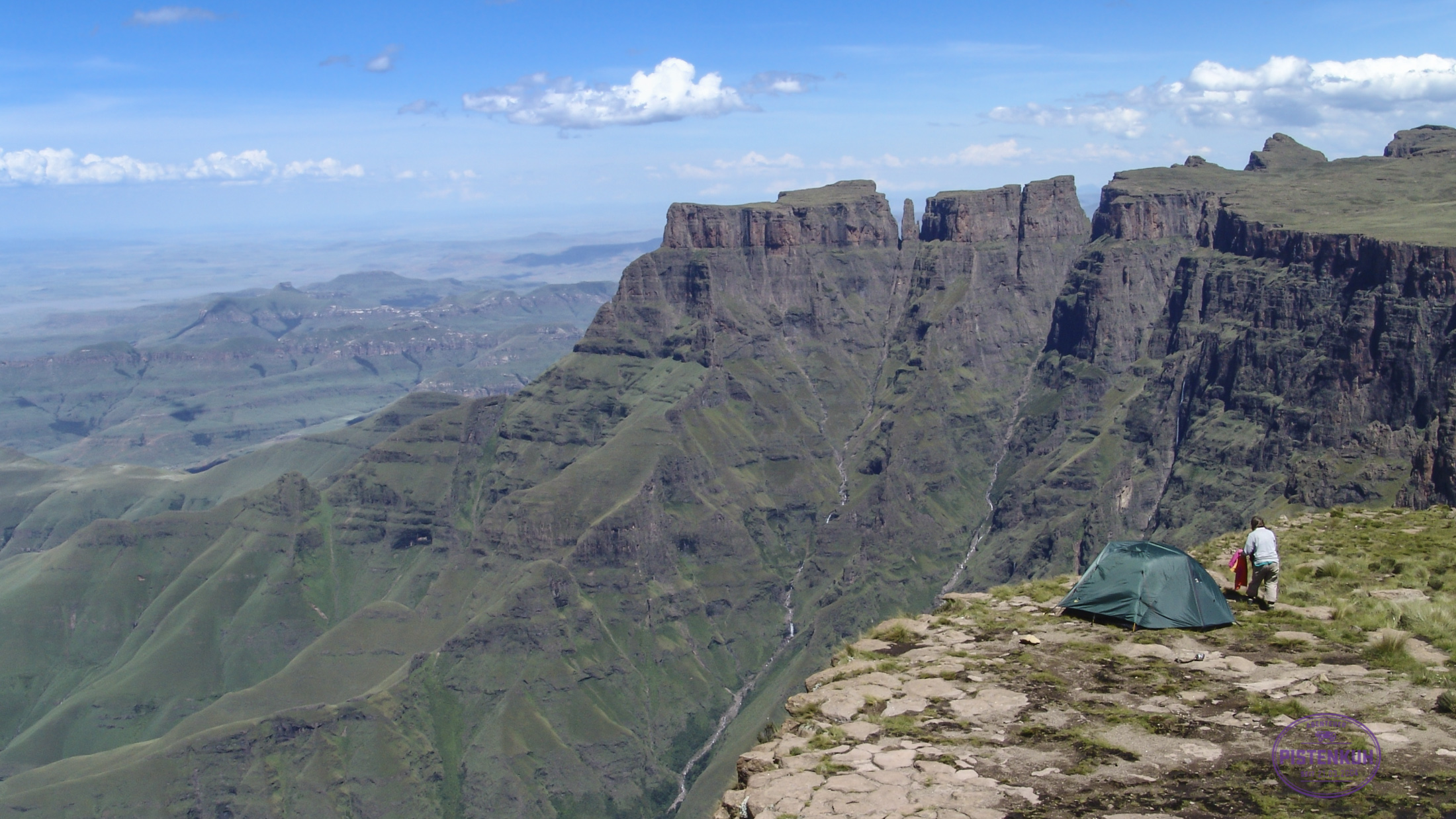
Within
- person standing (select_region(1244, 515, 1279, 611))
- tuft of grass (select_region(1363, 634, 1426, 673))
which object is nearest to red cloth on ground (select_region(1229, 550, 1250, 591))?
person standing (select_region(1244, 515, 1279, 611))


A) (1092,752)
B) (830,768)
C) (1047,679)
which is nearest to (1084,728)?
(1092,752)

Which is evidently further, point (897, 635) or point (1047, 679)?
point (897, 635)

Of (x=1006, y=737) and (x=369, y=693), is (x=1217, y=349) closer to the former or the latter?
(x=369, y=693)

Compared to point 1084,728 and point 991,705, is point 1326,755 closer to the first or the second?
point 1084,728

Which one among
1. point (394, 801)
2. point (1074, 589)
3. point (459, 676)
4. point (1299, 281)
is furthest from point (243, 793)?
point (1299, 281)

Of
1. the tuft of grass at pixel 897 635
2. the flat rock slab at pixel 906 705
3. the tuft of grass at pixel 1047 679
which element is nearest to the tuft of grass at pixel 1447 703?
the tuft of grass at pixel 1047 679

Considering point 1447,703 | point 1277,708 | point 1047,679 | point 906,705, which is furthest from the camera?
point 1047,679

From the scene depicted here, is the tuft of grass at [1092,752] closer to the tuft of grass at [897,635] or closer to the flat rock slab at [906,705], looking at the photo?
the flat rock slab at [906,705]
